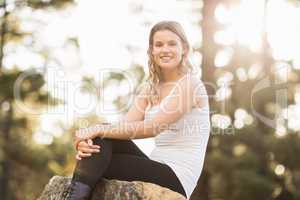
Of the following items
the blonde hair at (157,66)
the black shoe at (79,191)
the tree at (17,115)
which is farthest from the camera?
the tree at (17,115)

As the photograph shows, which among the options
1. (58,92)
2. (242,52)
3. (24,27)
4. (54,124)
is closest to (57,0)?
(24,27)

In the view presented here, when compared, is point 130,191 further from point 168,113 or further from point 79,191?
point 168,113

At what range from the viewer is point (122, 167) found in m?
3.56

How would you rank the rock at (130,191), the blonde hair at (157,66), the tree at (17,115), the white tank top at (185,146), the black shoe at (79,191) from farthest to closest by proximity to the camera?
the tree at (17,115)
the blonde hair at (157,66)
the white tank top at (185,146)
the rock at (130,191)
the black shoe at (79,191)

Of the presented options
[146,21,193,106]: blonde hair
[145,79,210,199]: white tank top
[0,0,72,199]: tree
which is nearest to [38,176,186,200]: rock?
[145,79,210,199]: white tank top

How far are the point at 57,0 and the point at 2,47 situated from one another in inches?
70.3

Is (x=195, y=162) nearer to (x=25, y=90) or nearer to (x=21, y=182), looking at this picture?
(x=25, y=90)

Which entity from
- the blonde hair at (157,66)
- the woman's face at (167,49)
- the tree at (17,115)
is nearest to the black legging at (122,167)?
the blonde hair at (157,66)

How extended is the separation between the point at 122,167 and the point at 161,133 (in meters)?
0.39

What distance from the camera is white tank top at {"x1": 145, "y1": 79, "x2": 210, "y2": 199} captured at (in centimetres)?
368

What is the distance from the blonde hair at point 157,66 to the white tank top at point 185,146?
0.15 meters

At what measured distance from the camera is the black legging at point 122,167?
3406 millimetres

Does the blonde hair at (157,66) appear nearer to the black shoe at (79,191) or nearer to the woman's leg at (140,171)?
the woman's leg at (140,171)

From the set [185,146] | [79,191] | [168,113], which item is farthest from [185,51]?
[79,191]
